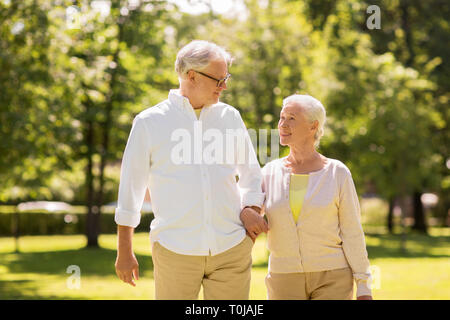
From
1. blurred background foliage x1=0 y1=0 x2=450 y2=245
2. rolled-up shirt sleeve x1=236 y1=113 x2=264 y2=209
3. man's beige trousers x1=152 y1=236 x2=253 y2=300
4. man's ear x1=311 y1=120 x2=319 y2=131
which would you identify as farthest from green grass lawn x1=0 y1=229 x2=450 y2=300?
man's beige trousers x1=152 y1=236 x2=253 y2=300

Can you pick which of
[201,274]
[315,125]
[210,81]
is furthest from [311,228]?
[210,81]

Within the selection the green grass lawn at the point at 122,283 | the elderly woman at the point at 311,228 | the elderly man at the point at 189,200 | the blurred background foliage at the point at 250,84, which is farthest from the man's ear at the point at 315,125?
the blurred background foliage at the point at 250,84

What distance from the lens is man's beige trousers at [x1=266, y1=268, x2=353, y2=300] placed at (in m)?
3.93

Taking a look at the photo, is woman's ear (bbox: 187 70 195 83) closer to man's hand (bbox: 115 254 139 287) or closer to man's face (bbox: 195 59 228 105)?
man's face (bbox: 195 59 228 105)

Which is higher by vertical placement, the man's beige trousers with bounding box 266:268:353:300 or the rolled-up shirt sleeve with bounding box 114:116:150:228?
the rolled-up shirt sleeve with bounding box 114:116:150:228

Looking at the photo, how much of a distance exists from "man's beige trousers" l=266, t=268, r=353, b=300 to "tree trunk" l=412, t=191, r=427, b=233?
34672 millimetres

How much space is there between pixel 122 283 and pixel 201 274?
12064mm

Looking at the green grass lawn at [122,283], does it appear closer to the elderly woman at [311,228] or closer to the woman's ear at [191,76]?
the elderly woman at [311,228]

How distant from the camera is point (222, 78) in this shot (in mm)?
3660

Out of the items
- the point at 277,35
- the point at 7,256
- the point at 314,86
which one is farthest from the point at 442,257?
the point at 7,256

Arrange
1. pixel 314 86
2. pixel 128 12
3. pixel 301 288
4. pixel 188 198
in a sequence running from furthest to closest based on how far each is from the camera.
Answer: pixel 128 12 < pixel 314 86 < pixel 301 288 < pixel 188 198

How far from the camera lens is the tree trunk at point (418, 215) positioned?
123 ft

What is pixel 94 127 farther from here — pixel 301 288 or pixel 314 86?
pixel 301 288
